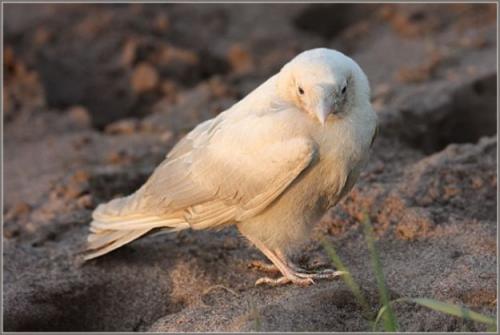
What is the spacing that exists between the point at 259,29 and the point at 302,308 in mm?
4438

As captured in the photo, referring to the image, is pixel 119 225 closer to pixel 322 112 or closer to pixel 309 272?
pixel 309 272

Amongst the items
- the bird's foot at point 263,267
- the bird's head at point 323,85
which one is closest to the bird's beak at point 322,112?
the bird's head at point 323,85

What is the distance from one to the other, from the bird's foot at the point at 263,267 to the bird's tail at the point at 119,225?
0.36 metres

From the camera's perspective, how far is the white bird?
3.80 meters

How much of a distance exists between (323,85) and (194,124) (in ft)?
8.76

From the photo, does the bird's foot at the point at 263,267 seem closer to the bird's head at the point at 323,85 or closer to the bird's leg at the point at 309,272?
the bird's leg at the point at 309,272

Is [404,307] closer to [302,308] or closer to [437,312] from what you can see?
[437,312]

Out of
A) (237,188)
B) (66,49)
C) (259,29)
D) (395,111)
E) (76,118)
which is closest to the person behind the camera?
(237,188)

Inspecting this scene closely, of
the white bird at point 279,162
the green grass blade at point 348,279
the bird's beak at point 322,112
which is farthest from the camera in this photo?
the white bird at point 279,162

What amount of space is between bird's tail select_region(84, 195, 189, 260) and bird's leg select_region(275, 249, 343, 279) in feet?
1.49

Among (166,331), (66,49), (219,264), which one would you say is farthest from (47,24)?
(166,331)

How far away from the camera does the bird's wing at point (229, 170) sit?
3836mm

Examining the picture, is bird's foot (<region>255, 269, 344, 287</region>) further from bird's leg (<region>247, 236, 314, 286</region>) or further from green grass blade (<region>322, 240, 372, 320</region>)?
green grass blade (<region>322, 240, 372, 320</region>)

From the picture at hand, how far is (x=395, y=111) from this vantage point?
5879 mm
